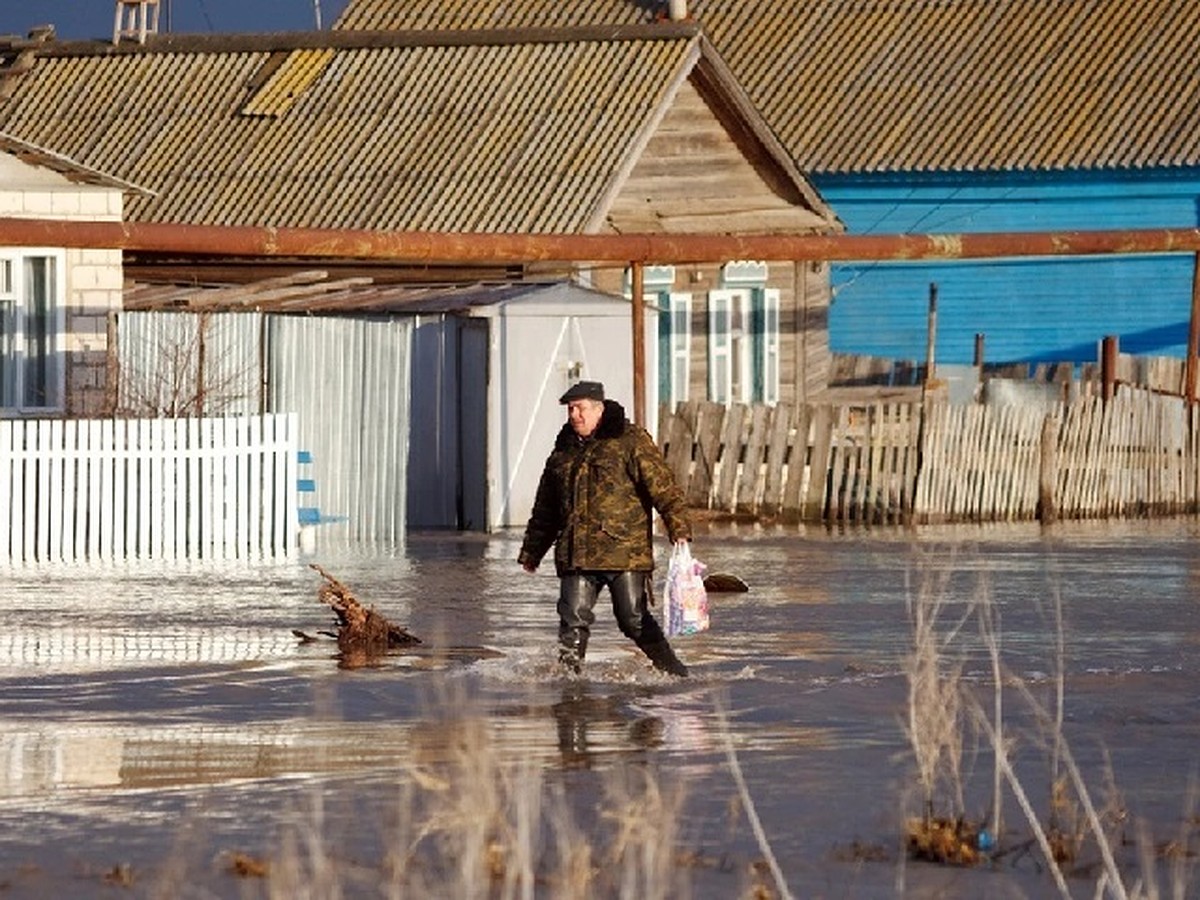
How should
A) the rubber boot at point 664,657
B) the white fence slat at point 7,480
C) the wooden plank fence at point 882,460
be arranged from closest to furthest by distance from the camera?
the rubber boot at point 664,657, the white fence slat at point 7,480, the wooden plank fence at point 882,460

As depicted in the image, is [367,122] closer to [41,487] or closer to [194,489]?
[194,489]

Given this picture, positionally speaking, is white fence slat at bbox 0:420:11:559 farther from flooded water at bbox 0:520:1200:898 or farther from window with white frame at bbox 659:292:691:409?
window with white frame at bbox 659:292:691:409

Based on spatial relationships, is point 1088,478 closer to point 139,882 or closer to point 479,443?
point 479,443

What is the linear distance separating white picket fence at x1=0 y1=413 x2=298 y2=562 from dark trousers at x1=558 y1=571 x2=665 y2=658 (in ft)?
28.7

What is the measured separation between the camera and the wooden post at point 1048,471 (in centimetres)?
2803

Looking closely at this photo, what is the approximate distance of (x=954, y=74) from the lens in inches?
1759

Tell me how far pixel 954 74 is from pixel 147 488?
23934mm

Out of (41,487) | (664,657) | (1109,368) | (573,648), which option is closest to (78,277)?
(41,487)

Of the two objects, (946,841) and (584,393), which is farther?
(584,393)

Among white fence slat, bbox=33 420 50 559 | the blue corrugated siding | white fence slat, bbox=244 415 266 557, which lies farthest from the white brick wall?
the blue corrugated siding

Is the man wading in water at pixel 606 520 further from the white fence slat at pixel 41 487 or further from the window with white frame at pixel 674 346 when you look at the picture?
the window with white frame at pixel 674 346

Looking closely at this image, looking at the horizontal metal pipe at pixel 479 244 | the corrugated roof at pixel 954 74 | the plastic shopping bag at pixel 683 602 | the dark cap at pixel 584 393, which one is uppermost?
the corrugated roof at pixel 954 74

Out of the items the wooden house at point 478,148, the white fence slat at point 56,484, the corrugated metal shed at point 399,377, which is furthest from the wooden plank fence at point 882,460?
the white fence slat at point 56,484

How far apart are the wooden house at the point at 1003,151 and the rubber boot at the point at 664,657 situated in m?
27.7
